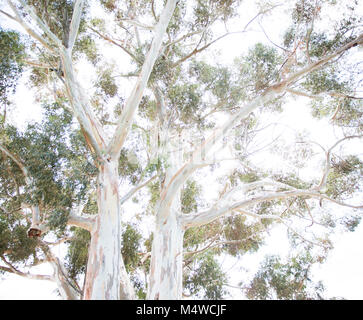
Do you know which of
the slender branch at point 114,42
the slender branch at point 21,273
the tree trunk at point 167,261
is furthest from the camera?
the slender branch at point 114,42

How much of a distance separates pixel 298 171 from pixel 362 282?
12.3 feet

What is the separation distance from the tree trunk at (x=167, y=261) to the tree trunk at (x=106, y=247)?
579 millimetres

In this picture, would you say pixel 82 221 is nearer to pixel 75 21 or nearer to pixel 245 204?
pixel 245 204

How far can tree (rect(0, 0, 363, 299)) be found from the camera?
4617 millimetres

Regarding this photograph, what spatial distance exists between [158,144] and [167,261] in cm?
224

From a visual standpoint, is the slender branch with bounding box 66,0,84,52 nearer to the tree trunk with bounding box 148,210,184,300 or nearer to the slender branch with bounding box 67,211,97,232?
the slender branch with bounding box 67,211,97,232

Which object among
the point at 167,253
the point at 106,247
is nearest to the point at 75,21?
the point at 106,247

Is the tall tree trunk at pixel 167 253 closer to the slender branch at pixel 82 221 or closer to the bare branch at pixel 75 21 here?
the slender branch at pixel 82 221

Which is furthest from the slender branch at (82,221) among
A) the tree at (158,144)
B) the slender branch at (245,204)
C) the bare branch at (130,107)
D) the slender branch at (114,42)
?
the slender branch at (114,42)

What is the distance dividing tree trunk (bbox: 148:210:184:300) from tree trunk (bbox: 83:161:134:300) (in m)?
0.58

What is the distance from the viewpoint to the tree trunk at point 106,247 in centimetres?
388

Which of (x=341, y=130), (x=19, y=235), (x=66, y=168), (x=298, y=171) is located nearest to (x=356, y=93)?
(x=341, y=130)

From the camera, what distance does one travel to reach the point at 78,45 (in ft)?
22.6

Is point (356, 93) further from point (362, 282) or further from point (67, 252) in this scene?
point (67, 252)
